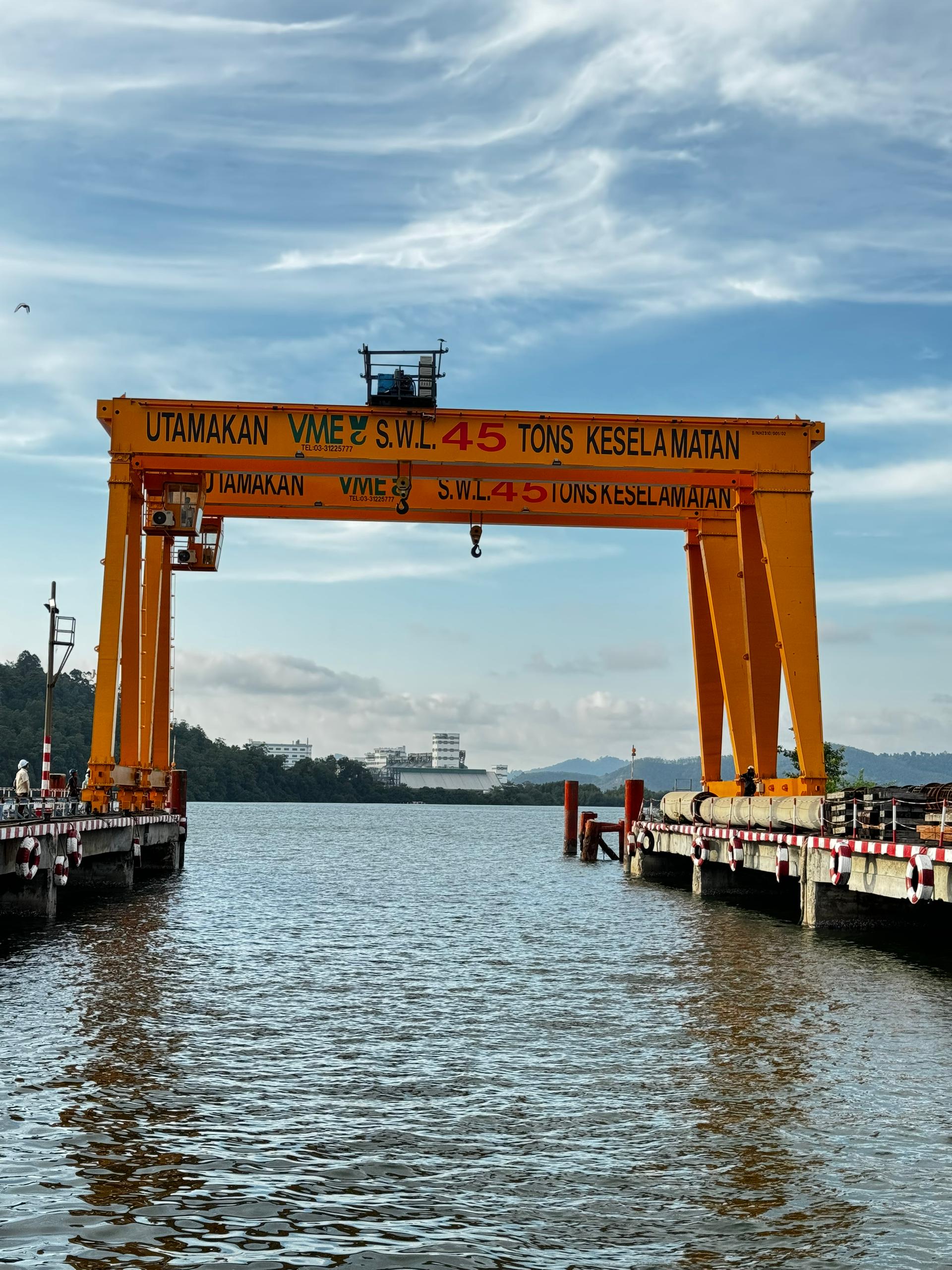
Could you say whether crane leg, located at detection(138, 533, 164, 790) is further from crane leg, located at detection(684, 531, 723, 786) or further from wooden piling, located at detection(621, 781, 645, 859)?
wooden piling, located at detection(621, 781, 645, 859)

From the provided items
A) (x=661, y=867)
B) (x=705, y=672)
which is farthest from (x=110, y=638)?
(x=661, y=867)

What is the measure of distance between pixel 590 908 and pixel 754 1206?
75.8ft

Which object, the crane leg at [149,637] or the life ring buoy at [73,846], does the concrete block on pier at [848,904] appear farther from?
the crane leg at [149,637]

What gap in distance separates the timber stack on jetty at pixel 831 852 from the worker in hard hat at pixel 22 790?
1332 cm

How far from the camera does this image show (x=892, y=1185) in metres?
8.35

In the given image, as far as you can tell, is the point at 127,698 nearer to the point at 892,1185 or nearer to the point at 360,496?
the point at 360,496

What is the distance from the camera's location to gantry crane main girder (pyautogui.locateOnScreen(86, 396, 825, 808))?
93.6ft

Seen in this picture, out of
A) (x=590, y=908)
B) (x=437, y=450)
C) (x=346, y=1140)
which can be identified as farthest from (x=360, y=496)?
(x=346, y=1140)

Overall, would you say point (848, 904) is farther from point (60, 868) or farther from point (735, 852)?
point (60, 868)

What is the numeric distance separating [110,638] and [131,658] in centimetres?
362

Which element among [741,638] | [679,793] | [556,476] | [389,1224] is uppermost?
[556,476]

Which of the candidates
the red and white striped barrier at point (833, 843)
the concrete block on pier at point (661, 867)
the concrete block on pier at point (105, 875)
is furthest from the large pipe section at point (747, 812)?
the concrete block on pier at point (105, 875)

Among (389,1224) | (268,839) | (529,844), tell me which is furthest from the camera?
(529,844)

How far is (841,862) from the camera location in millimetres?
21109
